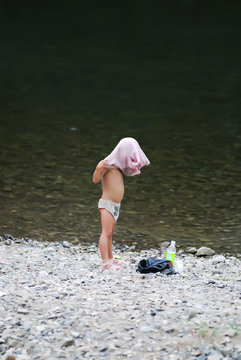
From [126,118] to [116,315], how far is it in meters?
11.4

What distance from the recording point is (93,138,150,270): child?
5.95 metres

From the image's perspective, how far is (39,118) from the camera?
1542cm

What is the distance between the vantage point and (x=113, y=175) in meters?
6.01

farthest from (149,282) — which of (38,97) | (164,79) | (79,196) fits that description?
(164,79)

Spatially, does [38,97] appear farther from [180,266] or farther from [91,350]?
[91,350]

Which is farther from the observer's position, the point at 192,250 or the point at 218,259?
the point at 192,250

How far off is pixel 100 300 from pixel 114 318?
375 millimetres

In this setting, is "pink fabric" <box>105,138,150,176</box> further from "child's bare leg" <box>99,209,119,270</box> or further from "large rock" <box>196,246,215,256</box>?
"large rock" <box>196,246,215,256</box>

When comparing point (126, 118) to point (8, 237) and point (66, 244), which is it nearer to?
point (8, 237)

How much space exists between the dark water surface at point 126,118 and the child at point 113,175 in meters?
1.90

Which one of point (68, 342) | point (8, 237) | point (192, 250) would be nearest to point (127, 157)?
point (192, 250)

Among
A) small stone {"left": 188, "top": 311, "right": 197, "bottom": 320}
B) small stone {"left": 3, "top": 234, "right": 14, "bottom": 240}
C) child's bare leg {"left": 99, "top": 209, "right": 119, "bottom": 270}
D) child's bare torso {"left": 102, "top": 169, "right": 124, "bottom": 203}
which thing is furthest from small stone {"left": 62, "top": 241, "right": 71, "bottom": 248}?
small stone {"left": 188, "top": 311, "right": 197, "bottom": 320}

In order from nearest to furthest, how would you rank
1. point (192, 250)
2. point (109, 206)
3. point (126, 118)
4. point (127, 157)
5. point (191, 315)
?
point (191, 315), point (127, 157), point (109, 206), point (192, 250), point (126, 118)

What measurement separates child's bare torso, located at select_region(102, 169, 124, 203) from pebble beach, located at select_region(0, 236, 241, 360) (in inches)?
27.7
